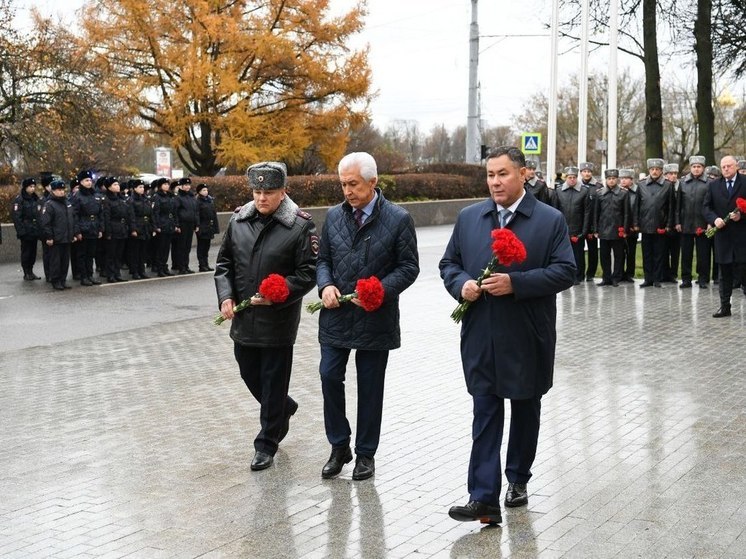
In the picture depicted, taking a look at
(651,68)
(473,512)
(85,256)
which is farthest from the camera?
(651,68)

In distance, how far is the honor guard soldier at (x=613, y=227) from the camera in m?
18.8

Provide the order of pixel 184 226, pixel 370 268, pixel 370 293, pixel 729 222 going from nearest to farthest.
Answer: pixel 370 293, pixel 370 268, pixel 729 222, pixel 184 226

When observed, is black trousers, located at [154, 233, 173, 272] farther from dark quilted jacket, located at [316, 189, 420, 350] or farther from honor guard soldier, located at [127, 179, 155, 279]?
dark quilted jacket, located at [316, 189, 420, 350]

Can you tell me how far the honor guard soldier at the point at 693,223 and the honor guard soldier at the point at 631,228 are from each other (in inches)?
29.7

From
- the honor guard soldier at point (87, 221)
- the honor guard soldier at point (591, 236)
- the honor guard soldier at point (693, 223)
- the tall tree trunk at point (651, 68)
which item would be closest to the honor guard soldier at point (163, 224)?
the honor guard soldier at point (87, 221)

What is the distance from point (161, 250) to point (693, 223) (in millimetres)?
9912

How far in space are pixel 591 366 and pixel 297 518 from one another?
5.49m

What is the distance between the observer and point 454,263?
243 inches

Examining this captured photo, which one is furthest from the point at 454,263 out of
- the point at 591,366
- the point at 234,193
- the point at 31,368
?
the point at 234,193

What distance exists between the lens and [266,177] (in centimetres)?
699

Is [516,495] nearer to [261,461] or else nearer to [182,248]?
[261,461]

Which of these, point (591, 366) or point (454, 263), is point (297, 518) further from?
point (591, 366)

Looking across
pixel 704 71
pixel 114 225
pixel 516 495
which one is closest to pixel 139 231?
pixel 114 225

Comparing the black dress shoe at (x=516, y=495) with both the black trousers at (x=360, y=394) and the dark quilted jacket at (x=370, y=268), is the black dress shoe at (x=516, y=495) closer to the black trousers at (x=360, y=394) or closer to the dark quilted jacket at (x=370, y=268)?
the black trousers at (x=360, y=394)
